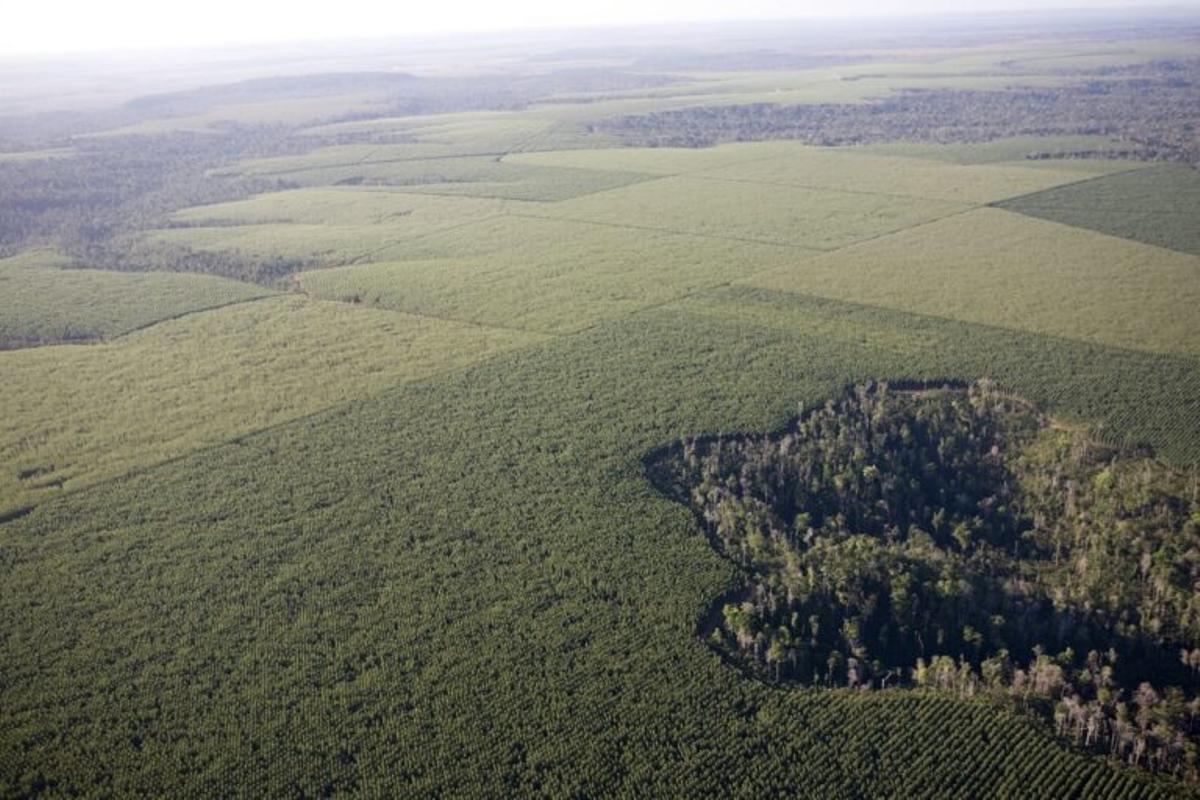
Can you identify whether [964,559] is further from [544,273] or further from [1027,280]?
[544,273]

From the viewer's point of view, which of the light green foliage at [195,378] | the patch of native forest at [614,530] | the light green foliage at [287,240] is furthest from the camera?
the light green foliage at [287,240]

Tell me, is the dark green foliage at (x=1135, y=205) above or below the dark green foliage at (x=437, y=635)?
above

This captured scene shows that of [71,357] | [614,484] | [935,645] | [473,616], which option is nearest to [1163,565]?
[935,645]

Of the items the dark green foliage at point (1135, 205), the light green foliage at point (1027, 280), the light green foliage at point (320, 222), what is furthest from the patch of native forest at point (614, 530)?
the light green foliage at point (320, 222)

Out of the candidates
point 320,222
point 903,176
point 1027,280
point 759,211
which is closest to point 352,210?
point 320,222

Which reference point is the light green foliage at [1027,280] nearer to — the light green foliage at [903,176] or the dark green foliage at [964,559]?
the dark green foliage at [964,559]

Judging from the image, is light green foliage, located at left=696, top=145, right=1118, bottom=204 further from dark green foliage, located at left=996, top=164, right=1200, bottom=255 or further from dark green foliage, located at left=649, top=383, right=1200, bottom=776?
dark green foliage, located at left=649, top=383, right=1200, bottom=776

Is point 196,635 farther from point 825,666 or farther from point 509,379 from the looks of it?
point 509,379
